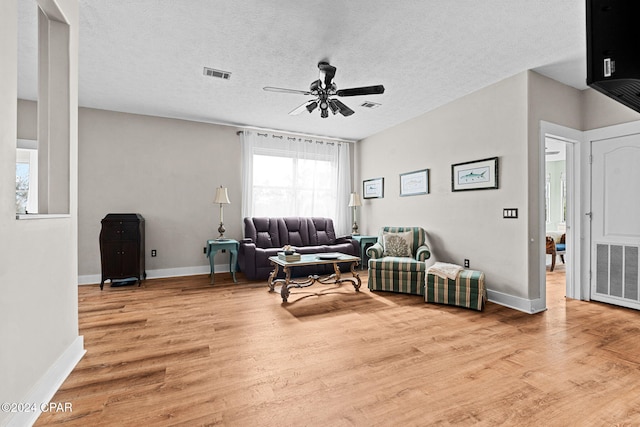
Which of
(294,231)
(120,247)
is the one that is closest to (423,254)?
(294,231)

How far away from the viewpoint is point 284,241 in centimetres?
539

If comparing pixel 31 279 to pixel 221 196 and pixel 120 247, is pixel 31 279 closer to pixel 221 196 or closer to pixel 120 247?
pixel 120 247

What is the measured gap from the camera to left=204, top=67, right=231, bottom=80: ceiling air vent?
10.8 feet

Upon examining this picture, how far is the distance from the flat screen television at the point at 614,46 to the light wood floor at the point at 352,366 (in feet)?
5.33

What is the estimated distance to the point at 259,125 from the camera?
17.5 feet

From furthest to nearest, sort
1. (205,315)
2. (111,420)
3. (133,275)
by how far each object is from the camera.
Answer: (133,275), (205,315), (111,420)

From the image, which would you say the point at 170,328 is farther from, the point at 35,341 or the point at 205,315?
the point at 35,341

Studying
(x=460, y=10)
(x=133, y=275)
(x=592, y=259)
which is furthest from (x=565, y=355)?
(x=133, y=275)

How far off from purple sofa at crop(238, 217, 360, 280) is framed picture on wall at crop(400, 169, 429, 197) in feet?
4.21

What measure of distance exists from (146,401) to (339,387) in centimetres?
110

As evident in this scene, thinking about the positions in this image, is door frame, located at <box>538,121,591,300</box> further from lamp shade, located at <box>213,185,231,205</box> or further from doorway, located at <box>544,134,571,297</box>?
lamp shade, located at <box>213,185,231,205</box>

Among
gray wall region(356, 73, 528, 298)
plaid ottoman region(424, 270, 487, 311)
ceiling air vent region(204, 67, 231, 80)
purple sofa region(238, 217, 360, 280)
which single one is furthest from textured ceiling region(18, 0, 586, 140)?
plaid ottoman region(424, 270, 487, 311)

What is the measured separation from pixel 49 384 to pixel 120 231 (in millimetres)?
2905

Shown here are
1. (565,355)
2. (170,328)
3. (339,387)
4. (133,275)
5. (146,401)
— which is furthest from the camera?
(133,275)
